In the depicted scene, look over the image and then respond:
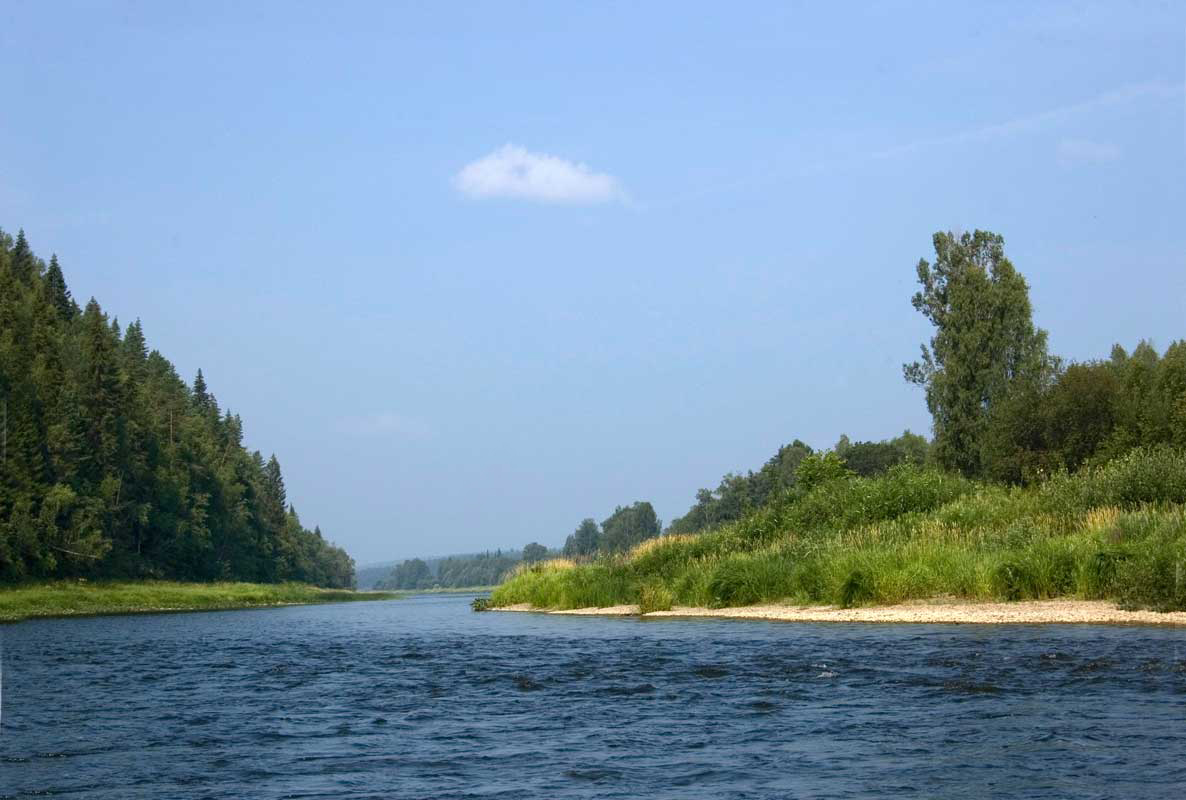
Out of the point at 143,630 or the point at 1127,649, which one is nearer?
the point at 1127,649

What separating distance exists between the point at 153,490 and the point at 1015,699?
365ft

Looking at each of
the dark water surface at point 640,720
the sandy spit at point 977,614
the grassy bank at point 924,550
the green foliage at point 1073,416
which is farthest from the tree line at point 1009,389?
the dark water surface at point 640,720

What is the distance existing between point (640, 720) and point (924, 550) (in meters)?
22.9

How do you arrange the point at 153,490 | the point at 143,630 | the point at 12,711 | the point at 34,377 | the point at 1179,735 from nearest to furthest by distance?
the point at 1179,735, the point at 12,711, the point at 143,630, the point at 34,377, the point at 153,490

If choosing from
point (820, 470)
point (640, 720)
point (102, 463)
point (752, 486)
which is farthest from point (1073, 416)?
point (752, 486)

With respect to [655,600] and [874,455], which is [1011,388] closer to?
[655,600]

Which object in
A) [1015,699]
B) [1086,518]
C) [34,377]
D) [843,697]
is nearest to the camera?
[1015,699]

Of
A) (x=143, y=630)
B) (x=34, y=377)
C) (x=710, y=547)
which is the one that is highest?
(x=34, y=377)

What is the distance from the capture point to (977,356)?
8219 cm

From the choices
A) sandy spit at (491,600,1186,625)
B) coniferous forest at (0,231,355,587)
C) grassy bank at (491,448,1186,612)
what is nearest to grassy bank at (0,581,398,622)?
coniferous forest at (0,231,355,587)

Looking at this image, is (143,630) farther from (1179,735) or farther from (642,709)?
(1179,735)

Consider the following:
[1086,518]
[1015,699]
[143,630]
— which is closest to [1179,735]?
[1015,699]

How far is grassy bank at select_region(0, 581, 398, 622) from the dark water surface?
47.5 metres

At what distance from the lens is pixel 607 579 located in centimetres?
5362
